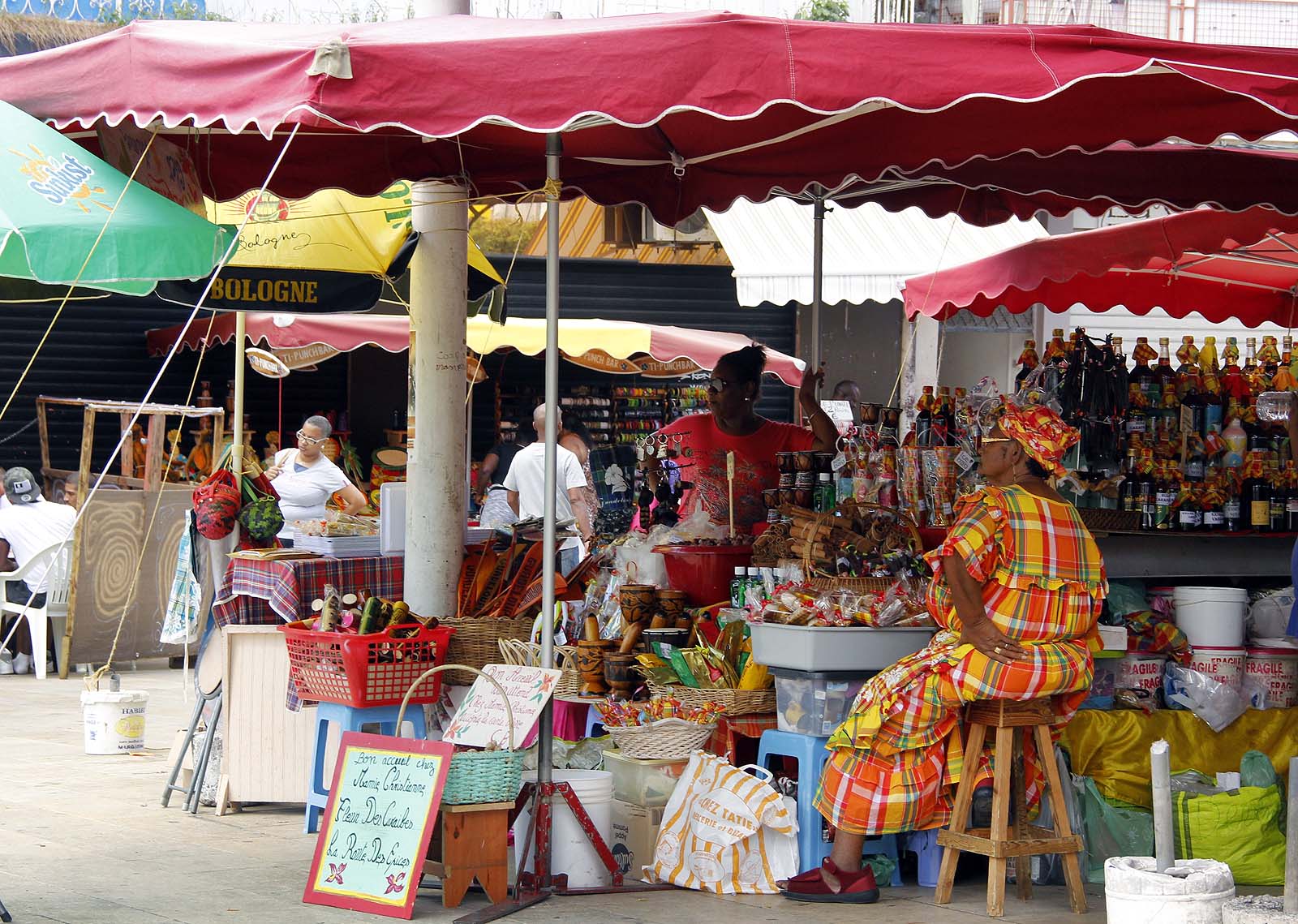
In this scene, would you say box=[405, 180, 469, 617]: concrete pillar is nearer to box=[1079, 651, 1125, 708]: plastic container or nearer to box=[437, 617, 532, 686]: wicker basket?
box=[437, 617, 532, 686]: wicker basket

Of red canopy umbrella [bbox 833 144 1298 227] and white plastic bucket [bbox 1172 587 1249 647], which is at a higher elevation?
red canopy umbrella [bbox 833 144 1298 227]

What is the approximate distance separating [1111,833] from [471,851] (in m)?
2.34

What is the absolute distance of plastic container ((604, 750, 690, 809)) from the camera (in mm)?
5898

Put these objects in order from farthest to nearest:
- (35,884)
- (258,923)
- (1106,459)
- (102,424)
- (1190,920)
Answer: (102,424) < (1106,459) < (35,884) < (258,923) < (1190,920)

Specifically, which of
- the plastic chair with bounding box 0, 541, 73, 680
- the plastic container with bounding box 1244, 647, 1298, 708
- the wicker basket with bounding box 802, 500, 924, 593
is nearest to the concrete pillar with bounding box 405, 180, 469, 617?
the wicker basket with bounding box 802, 500, 924, 593

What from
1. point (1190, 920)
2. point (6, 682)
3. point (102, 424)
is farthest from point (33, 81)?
point (102, 424)

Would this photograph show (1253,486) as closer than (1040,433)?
No

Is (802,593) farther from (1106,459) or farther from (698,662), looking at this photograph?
(1106,459)

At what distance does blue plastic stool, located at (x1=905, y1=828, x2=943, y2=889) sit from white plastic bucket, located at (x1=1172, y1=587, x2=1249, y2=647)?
1.34 m

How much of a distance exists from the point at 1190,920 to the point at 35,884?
3.88 m

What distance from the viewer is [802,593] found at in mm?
5785

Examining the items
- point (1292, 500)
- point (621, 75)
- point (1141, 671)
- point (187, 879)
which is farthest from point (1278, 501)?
point (187, 879)

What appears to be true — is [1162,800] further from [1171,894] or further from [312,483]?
[312,483]

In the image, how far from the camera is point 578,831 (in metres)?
5.54
